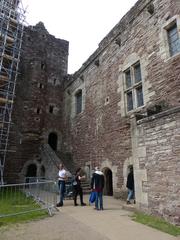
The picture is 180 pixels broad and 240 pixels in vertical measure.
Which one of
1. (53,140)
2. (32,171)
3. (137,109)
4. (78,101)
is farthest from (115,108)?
(32,171)

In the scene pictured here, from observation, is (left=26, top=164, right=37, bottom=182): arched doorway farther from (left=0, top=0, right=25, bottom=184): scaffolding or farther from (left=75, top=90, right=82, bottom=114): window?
(left=75, top=90, right=82, bottom=114): window

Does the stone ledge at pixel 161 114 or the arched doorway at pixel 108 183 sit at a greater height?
the stone ledge at pixel 161 114

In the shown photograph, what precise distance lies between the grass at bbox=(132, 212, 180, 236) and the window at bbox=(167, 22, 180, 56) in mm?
4866

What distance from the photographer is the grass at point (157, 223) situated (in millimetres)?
3764

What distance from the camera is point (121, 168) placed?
769 centimetres

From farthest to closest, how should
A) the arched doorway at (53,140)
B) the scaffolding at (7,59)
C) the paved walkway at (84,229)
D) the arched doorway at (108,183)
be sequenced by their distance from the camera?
the arched doorway at (53,140), the scaffolding at (7,59), the arched doorway at (108,183), the paved walkway at (84,229)

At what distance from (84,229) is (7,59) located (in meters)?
11.7

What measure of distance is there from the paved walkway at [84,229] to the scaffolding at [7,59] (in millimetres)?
7831

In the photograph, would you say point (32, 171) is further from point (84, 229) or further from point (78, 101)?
point (84, 229)

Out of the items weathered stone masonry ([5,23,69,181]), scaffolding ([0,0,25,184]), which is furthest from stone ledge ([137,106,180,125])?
scaffolding ([0,0,25,184])

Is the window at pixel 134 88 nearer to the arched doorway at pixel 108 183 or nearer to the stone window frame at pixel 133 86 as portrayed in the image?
the stone window frame at pixel 133 86

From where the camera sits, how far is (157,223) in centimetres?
419

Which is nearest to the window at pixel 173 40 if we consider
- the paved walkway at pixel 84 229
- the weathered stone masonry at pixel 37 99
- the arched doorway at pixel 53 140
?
the paved walkway at pixel 84 229

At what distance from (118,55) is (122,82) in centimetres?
147
